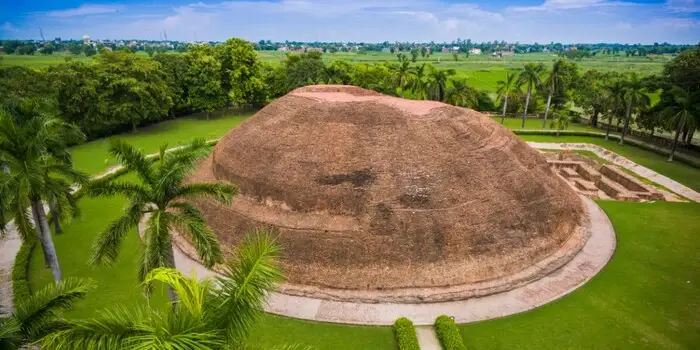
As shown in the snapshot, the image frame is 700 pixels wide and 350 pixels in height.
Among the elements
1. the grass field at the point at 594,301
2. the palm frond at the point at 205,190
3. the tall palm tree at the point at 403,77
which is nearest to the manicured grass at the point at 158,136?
the grass field at the point at 594,301

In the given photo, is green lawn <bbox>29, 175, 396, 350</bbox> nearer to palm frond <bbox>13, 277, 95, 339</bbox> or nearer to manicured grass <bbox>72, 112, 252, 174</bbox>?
palm frond <bbox>13, 277, 95, 339</bbox>

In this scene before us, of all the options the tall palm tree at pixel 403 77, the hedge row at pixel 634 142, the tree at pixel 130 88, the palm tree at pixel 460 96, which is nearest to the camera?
the hedge row at pixel 634 142

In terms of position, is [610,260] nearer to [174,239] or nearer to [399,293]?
[399,293]

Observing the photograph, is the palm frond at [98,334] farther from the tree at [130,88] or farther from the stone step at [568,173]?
the tree at [130,88]

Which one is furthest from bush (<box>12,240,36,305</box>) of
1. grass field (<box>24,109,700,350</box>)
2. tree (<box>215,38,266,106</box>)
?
tree (<box>215,38,266,106</box>)

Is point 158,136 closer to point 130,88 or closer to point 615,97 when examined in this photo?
point 130,88

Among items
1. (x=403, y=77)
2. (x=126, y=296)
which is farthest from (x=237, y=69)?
(x=126, y=296)
